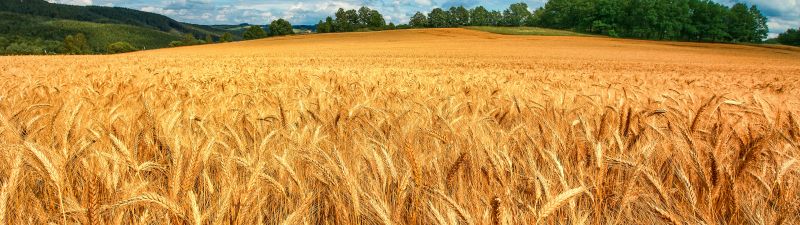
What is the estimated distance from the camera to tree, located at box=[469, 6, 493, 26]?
121812 mm

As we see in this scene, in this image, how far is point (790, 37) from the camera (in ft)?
252

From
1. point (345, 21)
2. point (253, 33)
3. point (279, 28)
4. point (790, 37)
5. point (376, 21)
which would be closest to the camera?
point (790, 37)

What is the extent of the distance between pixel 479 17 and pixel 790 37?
66108 mm

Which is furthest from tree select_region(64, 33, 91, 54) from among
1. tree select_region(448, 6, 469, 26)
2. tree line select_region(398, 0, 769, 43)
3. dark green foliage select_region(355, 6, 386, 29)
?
tree line select_region(398, 0, 769, 43)

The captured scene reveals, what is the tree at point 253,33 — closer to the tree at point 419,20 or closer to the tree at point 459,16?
the tree at point 419,20

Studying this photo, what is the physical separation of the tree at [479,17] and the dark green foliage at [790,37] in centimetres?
6313

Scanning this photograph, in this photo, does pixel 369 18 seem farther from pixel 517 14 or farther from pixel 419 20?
pixel 517 14

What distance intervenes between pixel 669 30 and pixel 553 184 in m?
88.4

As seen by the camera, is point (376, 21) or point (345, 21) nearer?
point (345, 21)

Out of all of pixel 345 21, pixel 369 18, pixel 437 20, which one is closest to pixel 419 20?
pixel 437 20

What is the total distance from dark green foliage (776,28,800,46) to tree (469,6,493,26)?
63.1 m

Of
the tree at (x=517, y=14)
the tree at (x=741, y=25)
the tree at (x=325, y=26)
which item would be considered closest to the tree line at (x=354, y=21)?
the tree at (x=325, y=26)

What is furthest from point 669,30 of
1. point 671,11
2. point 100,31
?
point 100,31

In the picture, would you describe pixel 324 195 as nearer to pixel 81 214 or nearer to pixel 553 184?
pixel 81 214
